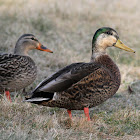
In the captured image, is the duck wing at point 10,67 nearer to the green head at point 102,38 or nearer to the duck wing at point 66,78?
the duck wing at point 66,78

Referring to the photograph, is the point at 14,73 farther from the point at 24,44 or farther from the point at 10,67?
the point at 24,44

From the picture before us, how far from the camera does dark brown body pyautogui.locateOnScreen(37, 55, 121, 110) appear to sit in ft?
12.0

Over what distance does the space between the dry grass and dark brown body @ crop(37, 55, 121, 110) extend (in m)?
0.16

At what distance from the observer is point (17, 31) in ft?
24.7

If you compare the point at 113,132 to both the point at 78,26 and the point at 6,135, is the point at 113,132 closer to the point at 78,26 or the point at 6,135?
the point at 6,135

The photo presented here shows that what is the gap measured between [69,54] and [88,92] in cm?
324

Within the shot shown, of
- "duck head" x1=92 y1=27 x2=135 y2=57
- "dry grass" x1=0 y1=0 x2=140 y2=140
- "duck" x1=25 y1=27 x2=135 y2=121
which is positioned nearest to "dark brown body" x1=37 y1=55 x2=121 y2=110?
"duck" x1=25 y1=27 x2=135 y2=121

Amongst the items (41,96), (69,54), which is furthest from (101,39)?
(69,54)

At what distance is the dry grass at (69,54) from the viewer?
3375mm

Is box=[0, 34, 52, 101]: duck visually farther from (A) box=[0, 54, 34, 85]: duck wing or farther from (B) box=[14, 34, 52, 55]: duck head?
(B) box=[14, 34, 52, 55]: duck head

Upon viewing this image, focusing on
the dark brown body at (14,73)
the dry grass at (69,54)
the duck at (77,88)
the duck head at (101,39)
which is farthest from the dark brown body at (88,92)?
the dark brown body at (14,73)

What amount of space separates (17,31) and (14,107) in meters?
4.00

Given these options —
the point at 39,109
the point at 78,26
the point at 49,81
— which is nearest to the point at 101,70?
the point at 49,81

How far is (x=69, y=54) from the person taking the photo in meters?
6.86
